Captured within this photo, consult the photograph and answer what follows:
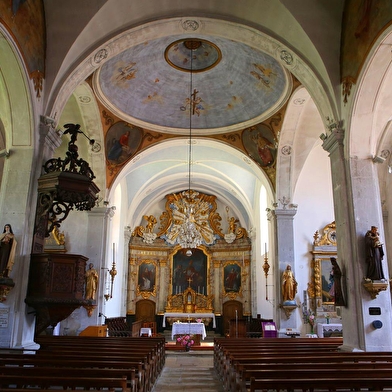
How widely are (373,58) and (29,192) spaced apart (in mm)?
7083

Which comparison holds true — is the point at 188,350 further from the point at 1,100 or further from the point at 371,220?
the point at 1,100

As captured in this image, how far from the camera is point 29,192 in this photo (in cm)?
816

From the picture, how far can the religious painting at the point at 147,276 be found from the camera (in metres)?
21.8

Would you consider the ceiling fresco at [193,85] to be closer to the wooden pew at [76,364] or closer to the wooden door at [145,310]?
the wooden pew at [76,364]

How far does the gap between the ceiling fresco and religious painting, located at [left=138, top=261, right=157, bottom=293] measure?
9044 millimetres

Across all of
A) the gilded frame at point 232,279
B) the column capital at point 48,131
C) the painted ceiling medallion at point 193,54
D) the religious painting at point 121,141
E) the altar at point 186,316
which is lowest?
the altar at point 186,316

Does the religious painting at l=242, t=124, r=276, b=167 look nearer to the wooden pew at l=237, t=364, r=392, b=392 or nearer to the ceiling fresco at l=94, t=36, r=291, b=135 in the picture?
the ceiling fresco at l=94, t=36, r=291, b=135

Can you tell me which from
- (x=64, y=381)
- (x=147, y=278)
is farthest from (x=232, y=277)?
(x=64, y=381)

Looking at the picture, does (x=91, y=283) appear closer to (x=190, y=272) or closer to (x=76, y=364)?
(x=76, y=364)

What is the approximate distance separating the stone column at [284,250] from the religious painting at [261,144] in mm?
1825

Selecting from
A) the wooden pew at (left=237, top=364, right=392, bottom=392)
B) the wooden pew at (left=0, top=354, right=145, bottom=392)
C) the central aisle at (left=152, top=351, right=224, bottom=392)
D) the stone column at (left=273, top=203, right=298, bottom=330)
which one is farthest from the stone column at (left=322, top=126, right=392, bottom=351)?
the stone column at (left=273, top=203, right=298, bottom=330)

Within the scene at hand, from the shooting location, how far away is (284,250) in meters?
14.7

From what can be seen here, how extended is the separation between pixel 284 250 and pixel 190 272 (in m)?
8.62

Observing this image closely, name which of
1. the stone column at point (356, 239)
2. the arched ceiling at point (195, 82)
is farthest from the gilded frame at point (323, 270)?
the stone column at point (356, 239)
